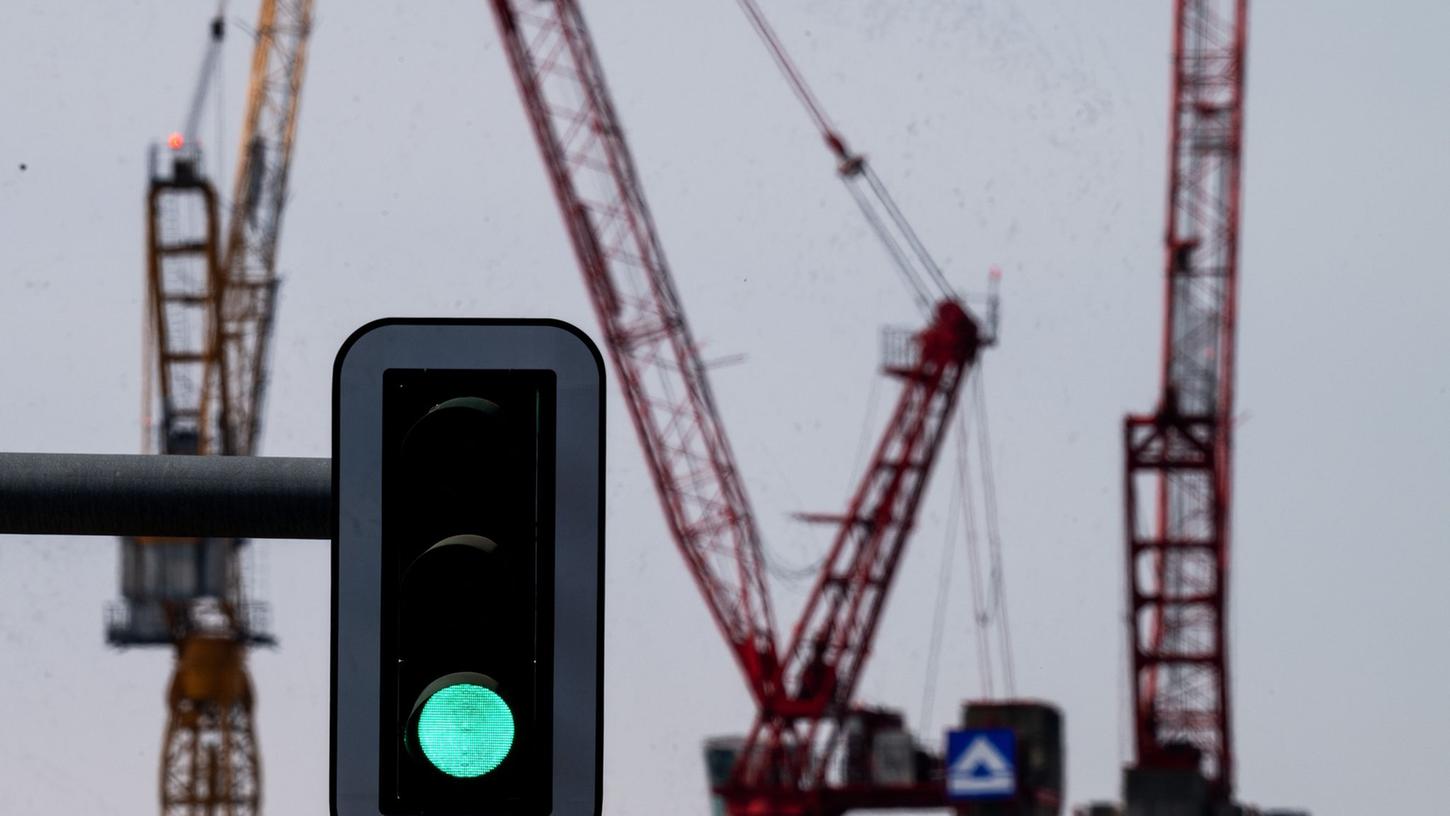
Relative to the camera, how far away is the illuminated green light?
4.42m

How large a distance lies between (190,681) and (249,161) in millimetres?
10728

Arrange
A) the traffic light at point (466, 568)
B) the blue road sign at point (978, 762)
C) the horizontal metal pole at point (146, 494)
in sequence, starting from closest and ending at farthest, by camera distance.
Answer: the traffic light at point (466, 568) → the horizontal metal pole at point (146, 494) → the blue road sign at point (978, 762)

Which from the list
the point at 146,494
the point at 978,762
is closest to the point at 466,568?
the point at 146,494

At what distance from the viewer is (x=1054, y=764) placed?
55.3 m

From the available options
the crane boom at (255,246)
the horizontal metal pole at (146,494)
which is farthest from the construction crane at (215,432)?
the horizontal metal pole at (146,494)

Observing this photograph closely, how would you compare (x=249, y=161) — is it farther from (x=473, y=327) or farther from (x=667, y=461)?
(x=473, y=327)

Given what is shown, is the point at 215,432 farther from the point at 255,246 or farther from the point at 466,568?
the point at 466,568

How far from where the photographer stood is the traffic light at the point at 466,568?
14.4ft

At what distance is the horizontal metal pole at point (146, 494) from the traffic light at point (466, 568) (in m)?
0.69

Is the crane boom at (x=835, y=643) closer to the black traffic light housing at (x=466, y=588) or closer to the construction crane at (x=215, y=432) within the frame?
the construction crane at (x=215, y=432)

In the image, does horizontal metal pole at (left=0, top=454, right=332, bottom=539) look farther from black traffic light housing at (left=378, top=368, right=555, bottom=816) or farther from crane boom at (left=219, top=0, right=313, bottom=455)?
crane boom at (left=219, top=0, right=313, bottom=455)

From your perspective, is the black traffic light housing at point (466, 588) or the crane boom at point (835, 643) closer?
the black traffic light housing at point (466, 588)

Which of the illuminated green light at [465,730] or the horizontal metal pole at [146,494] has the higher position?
the horizontal metal pole at [146,494]

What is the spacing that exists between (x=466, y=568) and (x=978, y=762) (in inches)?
2011
